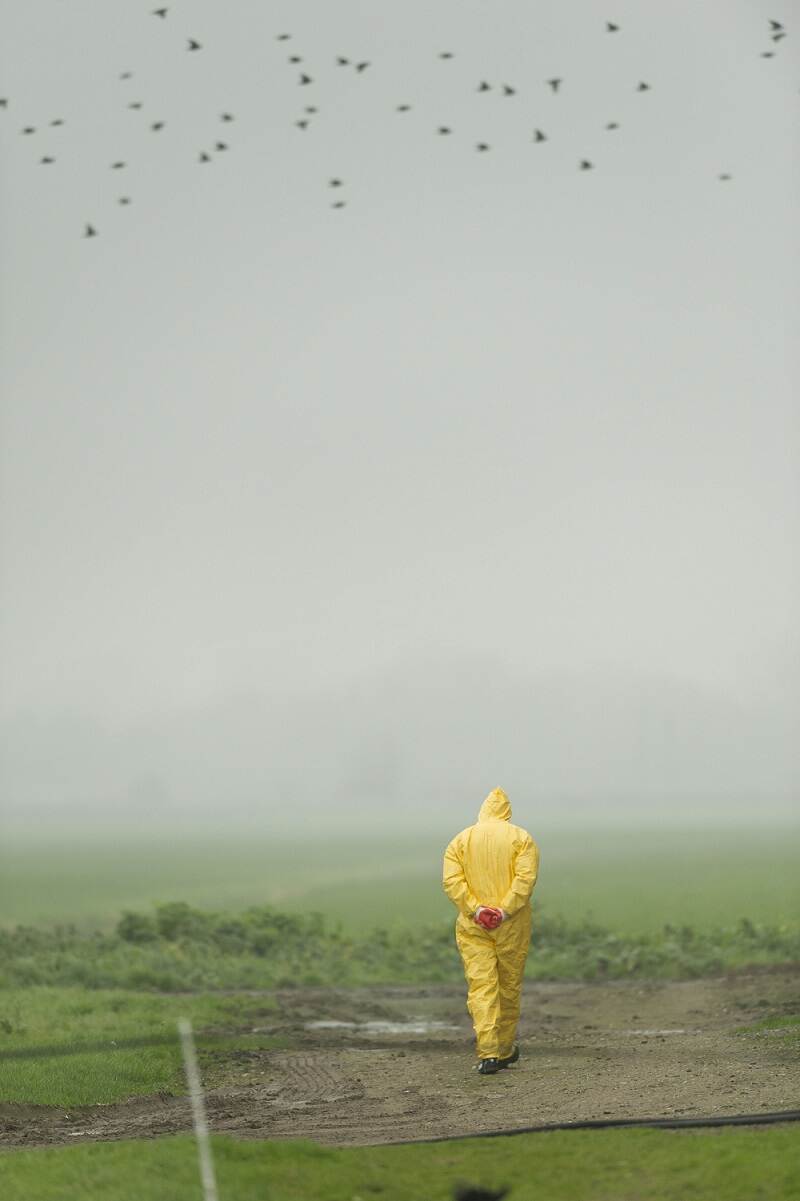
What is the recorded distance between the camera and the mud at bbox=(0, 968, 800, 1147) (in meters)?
10.9

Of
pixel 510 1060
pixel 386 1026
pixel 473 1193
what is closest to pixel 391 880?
pixel 386 1026

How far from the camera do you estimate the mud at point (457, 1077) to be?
10.9 metres

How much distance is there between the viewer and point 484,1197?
310 inches

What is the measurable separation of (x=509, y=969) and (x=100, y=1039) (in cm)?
443

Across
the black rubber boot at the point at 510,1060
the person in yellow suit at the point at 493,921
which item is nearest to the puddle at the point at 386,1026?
the black rubber boot at the point at 510,1060

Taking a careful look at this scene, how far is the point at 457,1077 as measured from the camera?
12953 mm

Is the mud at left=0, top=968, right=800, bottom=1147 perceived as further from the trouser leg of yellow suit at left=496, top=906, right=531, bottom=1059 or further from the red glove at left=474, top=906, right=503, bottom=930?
the red glove at left=474, top=906, right=503, bottom=930

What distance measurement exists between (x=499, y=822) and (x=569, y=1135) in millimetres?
4031

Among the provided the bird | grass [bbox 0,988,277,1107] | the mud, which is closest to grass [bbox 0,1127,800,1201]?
the bird

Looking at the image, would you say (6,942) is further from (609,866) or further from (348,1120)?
(609,866)

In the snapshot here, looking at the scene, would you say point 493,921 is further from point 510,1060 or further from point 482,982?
point 510,1060

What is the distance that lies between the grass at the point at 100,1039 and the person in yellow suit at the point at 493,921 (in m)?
2.52

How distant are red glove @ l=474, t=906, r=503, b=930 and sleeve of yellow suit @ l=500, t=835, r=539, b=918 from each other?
0.34ft

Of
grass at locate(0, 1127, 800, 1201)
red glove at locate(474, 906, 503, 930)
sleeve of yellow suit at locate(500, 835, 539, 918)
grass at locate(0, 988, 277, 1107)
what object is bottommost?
grass at locate(0, 1127, 800, 1201)
